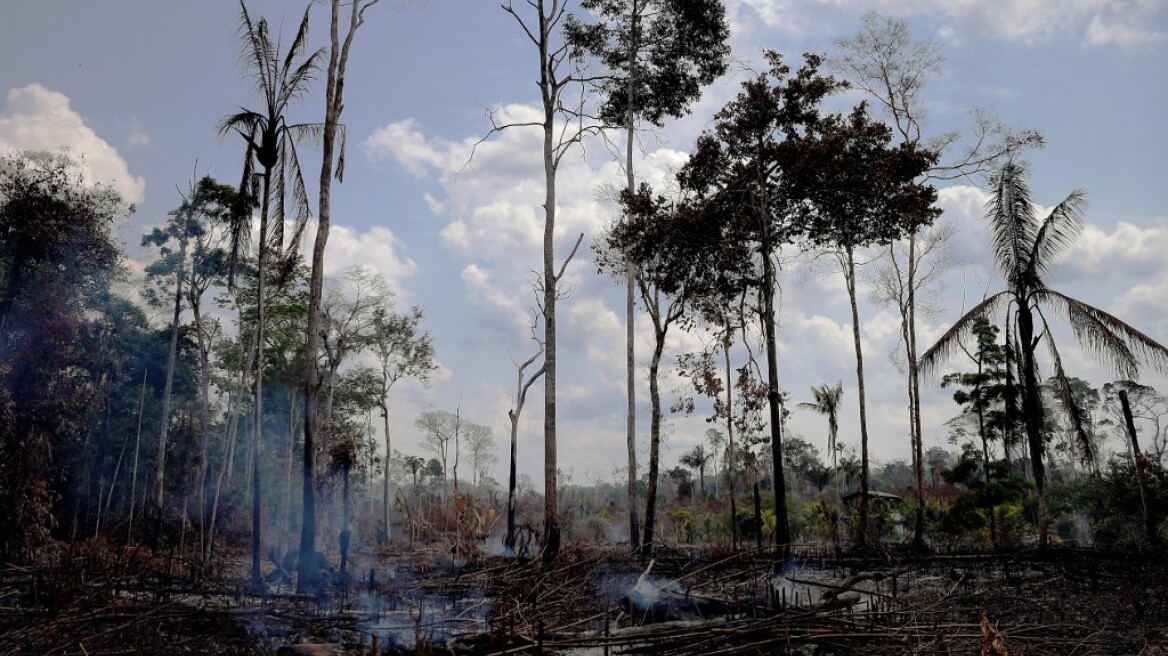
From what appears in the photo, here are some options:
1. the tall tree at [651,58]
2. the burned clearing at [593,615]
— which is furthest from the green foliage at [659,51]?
the burned clearing at [593,615]

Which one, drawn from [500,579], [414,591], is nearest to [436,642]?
[500,579]

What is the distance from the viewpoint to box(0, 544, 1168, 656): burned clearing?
214 inches

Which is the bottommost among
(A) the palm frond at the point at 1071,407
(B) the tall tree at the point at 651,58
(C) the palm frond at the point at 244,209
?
(A) the palm frond at the point at 1071,407

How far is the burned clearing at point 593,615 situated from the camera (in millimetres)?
5441

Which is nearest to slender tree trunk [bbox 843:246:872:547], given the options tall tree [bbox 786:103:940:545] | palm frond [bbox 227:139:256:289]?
tall tree [bbox 786:103:940:545]

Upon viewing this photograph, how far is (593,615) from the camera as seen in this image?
7.39m

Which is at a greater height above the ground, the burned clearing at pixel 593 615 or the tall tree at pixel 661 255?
the tall tree at pixel 661 255

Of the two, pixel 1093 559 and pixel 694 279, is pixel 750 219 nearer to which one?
pixel 694 279

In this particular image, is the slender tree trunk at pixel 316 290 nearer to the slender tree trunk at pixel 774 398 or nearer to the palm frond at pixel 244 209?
the palm frond at pixel 244 209

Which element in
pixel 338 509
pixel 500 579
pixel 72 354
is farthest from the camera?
pixel 338 509

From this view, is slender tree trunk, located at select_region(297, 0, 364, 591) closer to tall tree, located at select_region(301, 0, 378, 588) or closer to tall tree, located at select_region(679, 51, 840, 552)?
tall tree, located at select_region(301, 0, 378, 588)

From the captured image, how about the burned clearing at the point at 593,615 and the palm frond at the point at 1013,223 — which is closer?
the burned clearing at the point at 593,615

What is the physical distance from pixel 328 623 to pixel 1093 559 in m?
14.7

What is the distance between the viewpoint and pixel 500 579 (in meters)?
8.46
